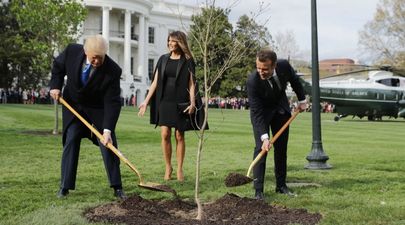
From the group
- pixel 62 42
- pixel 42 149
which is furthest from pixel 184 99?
pixel 62 42

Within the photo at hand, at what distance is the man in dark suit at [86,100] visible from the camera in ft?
21.9

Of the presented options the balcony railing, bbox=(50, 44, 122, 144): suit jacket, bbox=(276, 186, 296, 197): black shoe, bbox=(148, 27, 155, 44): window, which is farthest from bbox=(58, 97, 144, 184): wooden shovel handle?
bbox=(148, 27, 155, 44): window

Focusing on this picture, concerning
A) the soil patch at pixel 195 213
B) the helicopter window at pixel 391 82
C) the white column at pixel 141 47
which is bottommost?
the soil patch at pixel 195 213

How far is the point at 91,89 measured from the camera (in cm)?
675

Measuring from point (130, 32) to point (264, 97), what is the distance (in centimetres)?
6647

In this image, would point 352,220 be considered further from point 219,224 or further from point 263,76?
point 263,76

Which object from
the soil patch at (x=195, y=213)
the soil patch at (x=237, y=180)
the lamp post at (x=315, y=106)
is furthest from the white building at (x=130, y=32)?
the soil patch at (x=195, y=213)

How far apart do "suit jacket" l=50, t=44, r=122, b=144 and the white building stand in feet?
197

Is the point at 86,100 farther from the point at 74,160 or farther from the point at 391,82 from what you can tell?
the point at 391,82

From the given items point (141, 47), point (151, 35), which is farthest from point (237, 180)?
point (151, 35)

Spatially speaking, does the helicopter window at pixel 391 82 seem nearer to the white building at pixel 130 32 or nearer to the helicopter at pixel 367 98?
the helicopter at pixel 367 98

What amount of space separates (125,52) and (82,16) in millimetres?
51130

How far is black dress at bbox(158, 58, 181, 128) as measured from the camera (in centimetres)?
831

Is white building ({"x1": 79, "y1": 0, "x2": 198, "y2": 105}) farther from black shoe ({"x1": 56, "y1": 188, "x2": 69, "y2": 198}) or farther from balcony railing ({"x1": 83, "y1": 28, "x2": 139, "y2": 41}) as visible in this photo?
black shoe ({"x1": 56, "y1": 188, "x2": 69, "y2": 198})
